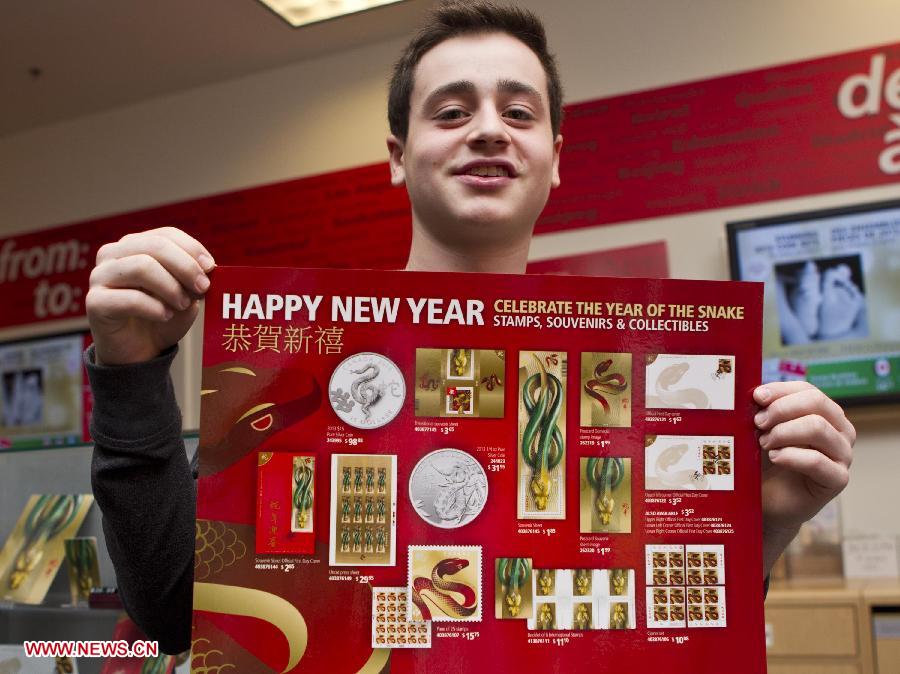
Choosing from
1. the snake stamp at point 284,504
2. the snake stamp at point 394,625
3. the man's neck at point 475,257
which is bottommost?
the snake stamp at point 394,625

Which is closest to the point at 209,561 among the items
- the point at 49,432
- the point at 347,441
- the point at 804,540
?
the point at 347,441

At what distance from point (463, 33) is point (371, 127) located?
2892 millimetres

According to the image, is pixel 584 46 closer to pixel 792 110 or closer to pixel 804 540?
pixel 792 110

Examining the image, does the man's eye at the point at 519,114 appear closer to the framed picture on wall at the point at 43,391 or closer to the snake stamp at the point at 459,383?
the snake stamp at the point at 459,383

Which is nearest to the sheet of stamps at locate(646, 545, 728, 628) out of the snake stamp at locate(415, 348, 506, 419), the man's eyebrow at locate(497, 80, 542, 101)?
the snake stamp at locate(415, 348, 506, 419)

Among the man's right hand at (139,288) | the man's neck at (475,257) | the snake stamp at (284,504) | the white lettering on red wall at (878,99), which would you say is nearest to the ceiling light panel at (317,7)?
the white lettering on red wall at (878,99)

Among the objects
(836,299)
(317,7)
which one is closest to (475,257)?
(836,299)

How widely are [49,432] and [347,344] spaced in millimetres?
→ 4052

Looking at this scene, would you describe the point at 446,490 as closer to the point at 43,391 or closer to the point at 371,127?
the point at 371,127

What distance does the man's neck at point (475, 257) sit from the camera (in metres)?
1.11

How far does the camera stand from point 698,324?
3.14 feet

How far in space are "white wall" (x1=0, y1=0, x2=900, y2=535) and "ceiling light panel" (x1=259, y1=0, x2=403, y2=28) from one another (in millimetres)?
432

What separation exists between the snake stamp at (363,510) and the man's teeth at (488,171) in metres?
0.35

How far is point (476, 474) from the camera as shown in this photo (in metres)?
0.91
